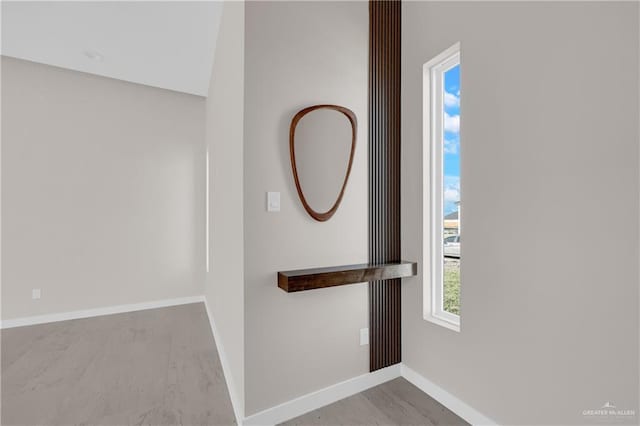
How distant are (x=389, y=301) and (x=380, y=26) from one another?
1.99 meters

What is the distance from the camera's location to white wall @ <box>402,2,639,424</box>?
47.6 inches

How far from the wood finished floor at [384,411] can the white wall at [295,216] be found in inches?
5.7

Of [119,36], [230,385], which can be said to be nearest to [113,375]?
[230,385]

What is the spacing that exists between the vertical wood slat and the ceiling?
1.38 m

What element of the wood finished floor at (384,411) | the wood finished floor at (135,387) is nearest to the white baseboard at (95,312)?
the wood finished floor at (135,387)

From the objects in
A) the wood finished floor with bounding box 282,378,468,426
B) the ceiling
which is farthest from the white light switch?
the ceiling

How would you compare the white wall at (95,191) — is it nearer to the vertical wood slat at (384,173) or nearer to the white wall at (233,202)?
the white wall at (233,202)

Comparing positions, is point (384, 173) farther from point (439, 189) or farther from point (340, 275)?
point (340, 275)

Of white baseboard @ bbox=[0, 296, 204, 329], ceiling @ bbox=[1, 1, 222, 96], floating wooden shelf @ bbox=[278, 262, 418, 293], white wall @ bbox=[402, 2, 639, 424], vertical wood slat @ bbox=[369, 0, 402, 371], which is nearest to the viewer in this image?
white wall @ bbox=[402, 2, 639, 424]

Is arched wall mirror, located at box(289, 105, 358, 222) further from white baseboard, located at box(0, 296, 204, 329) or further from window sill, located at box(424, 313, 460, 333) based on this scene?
white baseboard, located at box(0, 296, 204, 329)

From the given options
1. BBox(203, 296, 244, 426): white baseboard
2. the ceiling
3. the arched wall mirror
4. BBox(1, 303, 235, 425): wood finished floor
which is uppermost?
the ceiling

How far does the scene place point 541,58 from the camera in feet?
4.74

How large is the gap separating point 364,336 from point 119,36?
3.49 metres

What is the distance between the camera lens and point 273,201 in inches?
70.6
